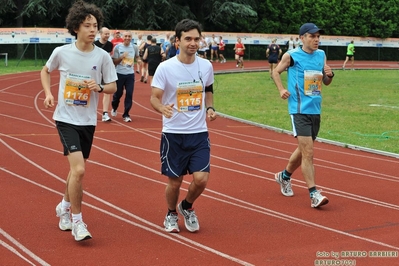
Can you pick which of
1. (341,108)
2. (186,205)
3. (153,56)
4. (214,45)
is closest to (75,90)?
(186,205)

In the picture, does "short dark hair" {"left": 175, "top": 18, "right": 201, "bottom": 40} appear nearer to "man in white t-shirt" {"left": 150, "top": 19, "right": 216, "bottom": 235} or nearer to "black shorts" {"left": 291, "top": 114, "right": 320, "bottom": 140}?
"man in white t-shirt" {"left": 150, "top": 19, "right": 216, "bottom": 235}

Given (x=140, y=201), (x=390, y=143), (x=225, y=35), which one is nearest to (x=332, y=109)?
(x=390, y=143)

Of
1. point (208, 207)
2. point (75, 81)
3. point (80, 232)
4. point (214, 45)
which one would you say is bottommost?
point (214, 45)

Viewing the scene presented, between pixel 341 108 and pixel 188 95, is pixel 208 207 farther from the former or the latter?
pixel 341 108

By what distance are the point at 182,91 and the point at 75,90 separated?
993 millimetres

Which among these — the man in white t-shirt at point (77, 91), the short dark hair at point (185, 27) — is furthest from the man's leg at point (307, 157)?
the man in white t-shirt at point (77, 91)

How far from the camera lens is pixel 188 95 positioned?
6773mm

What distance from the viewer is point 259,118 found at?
56.0ft

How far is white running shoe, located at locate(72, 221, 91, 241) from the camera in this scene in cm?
634

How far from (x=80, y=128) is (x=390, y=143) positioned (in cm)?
842

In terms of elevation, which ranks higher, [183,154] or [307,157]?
[183,154]

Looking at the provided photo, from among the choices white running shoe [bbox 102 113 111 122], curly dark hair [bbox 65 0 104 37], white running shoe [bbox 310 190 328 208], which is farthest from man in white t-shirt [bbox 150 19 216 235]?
white running shoe [bbox 102 113 111 122]

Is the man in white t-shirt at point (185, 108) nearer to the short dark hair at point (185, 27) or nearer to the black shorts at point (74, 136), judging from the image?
the short dark hair at point (185, 27)

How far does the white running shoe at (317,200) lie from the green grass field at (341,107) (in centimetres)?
501
